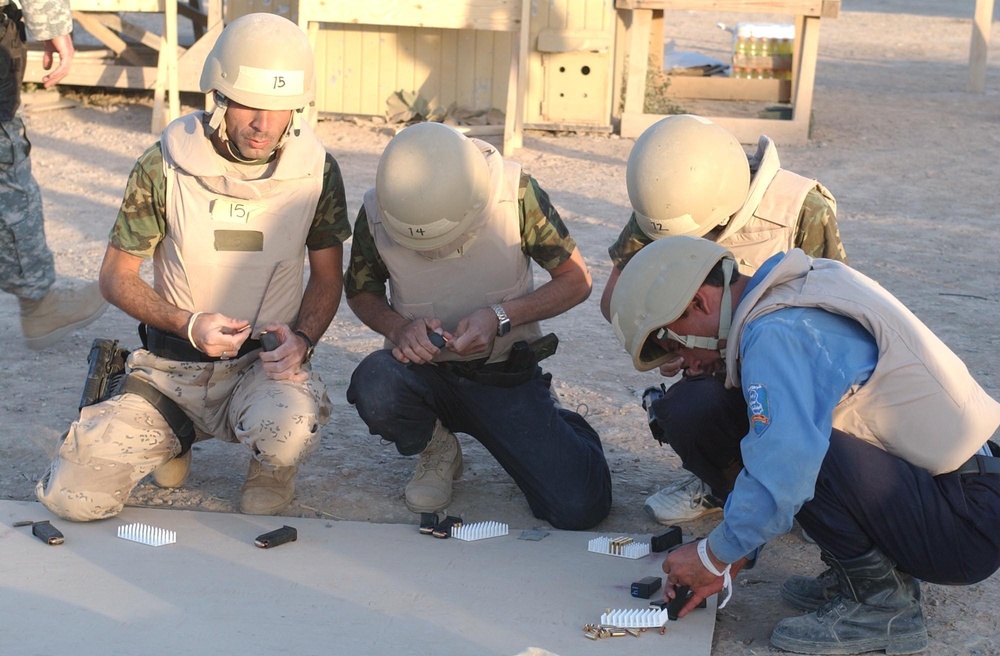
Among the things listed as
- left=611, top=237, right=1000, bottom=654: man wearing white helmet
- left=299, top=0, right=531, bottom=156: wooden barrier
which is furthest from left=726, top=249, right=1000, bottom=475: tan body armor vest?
left=299, top=0, right=531, bottom=156: wooden barrier

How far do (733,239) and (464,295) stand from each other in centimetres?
87

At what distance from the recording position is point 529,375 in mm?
3881

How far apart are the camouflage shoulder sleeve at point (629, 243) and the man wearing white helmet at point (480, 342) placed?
116 millimetres

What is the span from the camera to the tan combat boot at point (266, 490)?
147 inches

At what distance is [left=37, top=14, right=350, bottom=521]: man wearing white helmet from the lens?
358 cm

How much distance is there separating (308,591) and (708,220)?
5.16 ft

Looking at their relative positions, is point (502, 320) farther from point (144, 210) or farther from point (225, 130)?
point (144, 210)

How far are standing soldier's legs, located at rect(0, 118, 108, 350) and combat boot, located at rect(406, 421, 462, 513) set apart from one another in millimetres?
1925

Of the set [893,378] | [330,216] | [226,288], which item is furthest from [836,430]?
[226,288]

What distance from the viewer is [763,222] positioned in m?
3.58

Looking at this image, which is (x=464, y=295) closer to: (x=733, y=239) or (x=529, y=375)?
(x=529, y=375)

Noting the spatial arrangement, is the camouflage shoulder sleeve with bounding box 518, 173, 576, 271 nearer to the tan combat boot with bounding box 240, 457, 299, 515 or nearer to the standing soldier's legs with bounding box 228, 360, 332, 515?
the standing soldier's legs with bounding box 228, 360, 332, 515

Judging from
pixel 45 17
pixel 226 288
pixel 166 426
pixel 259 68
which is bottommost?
pixel 166 426

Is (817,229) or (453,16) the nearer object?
(817,229)
